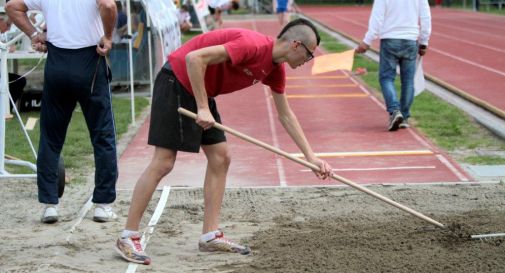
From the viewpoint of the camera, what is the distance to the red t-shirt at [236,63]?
6.07 meters

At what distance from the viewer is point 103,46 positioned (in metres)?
7.28

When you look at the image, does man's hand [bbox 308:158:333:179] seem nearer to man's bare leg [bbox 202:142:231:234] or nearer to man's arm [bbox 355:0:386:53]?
man's bare leg [bbox 202:142:231:234]

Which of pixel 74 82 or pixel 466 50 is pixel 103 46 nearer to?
pixel 74 82

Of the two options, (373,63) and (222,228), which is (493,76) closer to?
(373,63)

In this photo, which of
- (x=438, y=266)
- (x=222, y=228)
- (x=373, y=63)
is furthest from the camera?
(x=373, y=63)

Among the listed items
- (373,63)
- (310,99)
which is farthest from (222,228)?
(373,63)

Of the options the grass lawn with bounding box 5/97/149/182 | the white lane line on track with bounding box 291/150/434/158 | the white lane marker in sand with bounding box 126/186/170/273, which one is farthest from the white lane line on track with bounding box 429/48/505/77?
the white lane marker in sand with bounding box 126/186/170/273

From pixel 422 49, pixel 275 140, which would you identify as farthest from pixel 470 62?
pixel 275 140

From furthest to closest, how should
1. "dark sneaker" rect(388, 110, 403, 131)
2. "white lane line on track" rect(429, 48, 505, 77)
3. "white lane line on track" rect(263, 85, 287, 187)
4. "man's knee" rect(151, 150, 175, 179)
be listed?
"white lane line on track" rect(429, 48, 505, 77) → "dark sneaker" rect(388, 110, 403, 131) → "white lane line on track" rect(263, 85, 287, 187) → "man's knee" rect(151, 150, 175, 179)

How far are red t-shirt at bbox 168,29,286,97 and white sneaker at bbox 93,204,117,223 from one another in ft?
5.33

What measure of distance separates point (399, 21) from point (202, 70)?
6.78 metres

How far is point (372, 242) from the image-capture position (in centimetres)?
673

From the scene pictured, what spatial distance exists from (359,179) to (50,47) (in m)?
3.28

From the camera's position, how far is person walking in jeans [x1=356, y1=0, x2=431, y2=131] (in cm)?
1234
